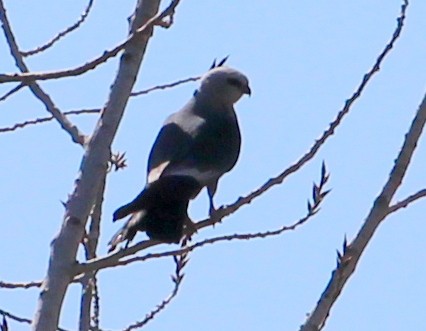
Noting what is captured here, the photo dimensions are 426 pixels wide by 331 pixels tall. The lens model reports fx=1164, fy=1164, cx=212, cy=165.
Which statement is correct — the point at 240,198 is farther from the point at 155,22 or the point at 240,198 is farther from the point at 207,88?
the point at 207,88

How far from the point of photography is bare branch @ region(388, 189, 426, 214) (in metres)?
2.38

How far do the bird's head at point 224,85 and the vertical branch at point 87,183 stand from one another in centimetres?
305

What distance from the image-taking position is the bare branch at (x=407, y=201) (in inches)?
93.7

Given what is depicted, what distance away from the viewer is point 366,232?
2271mm

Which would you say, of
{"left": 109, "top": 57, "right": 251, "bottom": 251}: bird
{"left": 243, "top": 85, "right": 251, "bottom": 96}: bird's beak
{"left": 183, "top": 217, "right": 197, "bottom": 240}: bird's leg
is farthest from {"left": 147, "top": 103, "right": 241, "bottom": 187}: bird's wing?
{"left": 243, "top": 85, "right": 251, "bottom": 96}: bird's beak

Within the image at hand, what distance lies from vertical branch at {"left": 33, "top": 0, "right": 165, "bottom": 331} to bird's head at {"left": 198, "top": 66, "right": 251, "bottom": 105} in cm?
305

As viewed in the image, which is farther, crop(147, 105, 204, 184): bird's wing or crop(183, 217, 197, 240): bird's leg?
crop(147, 105, 204, 184): bird's wing

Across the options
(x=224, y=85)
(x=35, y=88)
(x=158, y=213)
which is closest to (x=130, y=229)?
(x=158, y=213)

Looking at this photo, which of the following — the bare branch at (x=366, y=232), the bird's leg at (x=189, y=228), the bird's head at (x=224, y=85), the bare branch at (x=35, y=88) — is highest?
the bird's head at (x=224, y=85)

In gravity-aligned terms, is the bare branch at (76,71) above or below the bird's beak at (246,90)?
below

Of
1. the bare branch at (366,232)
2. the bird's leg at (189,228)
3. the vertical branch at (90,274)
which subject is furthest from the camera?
the bird's leg at (189,228)

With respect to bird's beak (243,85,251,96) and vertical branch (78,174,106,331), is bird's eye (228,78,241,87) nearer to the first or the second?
bird's beak (243,85,251,96)

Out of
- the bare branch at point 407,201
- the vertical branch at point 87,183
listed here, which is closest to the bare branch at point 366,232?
the bare branch at point 407,201

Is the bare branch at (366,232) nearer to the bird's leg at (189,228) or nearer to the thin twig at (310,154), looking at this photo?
the thin twig at (310,154)
